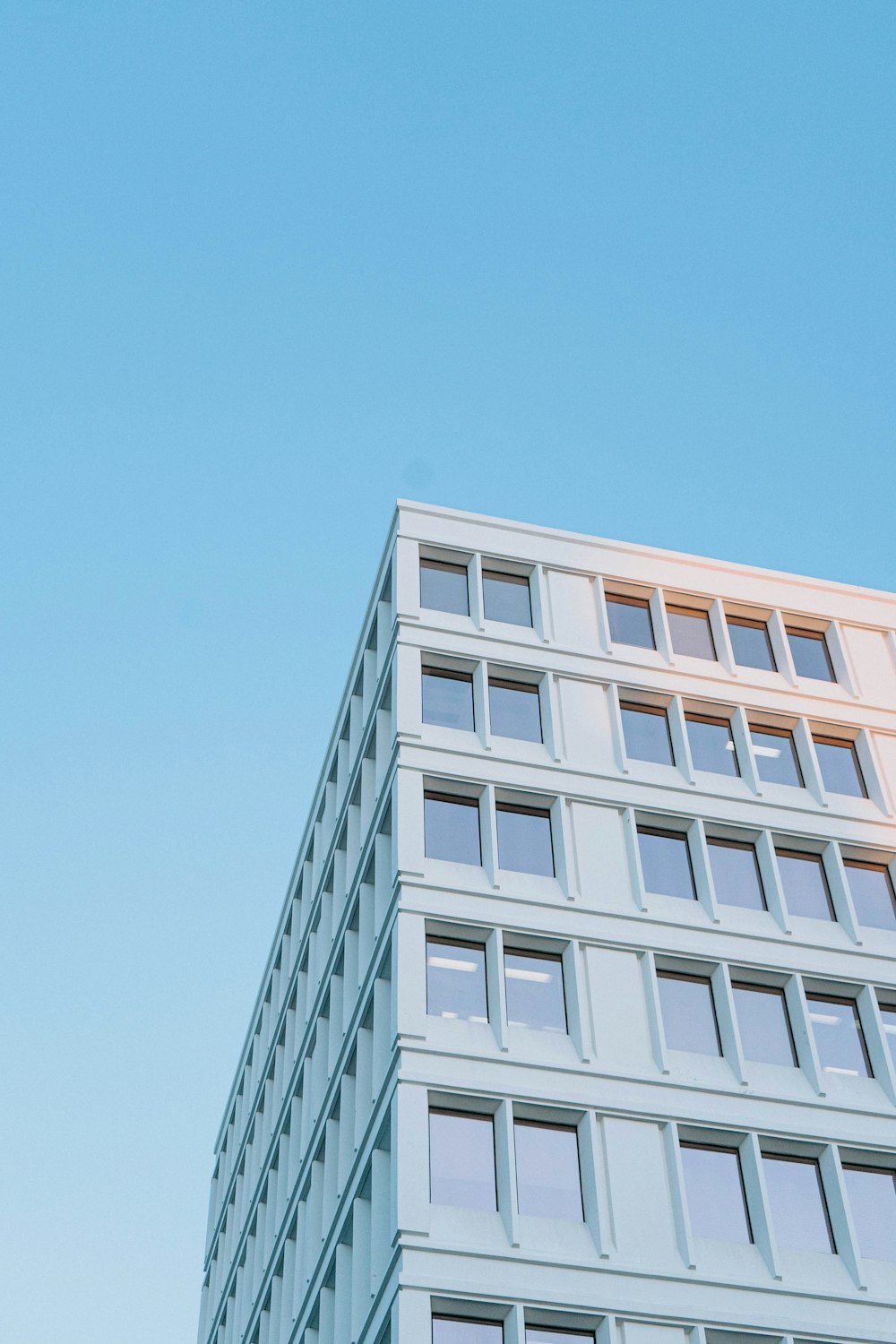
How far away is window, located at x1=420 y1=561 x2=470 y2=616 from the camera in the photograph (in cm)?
4572

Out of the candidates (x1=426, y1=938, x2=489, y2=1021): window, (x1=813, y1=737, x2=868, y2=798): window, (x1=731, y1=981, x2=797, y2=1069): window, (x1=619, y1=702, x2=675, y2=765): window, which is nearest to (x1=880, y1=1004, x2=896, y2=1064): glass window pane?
(x1=731, y1=981, x2=797, y2=1069): window

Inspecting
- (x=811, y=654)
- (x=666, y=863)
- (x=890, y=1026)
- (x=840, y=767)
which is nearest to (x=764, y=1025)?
(x=890, y=1026)

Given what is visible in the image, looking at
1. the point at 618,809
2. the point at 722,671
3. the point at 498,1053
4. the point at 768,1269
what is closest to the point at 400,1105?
the point at 498,1053

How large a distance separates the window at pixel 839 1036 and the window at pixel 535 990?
19.7 feet

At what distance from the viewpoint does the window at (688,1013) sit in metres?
38.1

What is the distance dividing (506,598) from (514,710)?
3902 millimetres

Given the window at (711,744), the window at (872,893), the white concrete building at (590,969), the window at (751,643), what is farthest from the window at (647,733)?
the window at (872,893)

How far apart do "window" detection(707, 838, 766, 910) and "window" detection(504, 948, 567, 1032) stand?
519 cm

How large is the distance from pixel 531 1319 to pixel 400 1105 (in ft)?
15.4

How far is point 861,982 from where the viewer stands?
132 feet

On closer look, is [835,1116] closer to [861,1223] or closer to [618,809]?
[861,1223]

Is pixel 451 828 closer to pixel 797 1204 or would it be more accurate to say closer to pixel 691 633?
pixel 691 633

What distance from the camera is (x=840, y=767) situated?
4588 cm

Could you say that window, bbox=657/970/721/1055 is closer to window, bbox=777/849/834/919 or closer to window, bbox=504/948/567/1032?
window, bbox=504/948/567/1032
